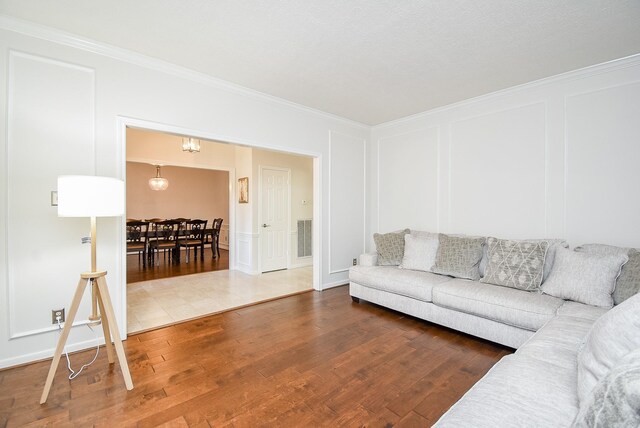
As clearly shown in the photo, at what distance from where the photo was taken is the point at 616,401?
0.67m

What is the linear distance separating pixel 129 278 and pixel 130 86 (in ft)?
11.8

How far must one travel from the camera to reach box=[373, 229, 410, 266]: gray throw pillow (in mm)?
3721

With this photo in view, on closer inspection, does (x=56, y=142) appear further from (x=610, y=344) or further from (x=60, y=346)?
(x=610, y=344)

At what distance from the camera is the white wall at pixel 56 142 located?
2.17 m

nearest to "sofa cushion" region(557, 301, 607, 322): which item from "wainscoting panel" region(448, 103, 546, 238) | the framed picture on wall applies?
"wainscoting panel" region(448, 103, 546, 238)

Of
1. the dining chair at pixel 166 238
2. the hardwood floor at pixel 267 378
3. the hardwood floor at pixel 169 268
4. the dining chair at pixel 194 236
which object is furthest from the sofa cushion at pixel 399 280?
the dining chair at pixel 166 238

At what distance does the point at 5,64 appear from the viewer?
2137mm

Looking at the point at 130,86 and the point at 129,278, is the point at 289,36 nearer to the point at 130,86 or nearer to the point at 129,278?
the point at 130,86

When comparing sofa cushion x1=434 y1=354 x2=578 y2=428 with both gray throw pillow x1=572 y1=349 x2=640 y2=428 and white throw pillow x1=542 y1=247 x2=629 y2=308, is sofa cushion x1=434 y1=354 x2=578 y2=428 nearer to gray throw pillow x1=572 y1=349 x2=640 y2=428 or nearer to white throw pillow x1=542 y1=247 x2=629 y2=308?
gray throw pillow x1=572 y1=349 x2=640 y2=428

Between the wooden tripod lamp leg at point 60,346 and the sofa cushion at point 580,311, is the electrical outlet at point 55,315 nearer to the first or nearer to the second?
the wooden tripod lamp leg at point 60,346

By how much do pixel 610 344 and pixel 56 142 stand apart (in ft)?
11.6

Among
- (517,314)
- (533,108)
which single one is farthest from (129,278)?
(533,108)

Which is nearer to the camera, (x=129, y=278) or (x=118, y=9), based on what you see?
(x=118, y=9)

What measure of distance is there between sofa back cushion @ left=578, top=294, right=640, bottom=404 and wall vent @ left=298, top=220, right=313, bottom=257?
5116mm
